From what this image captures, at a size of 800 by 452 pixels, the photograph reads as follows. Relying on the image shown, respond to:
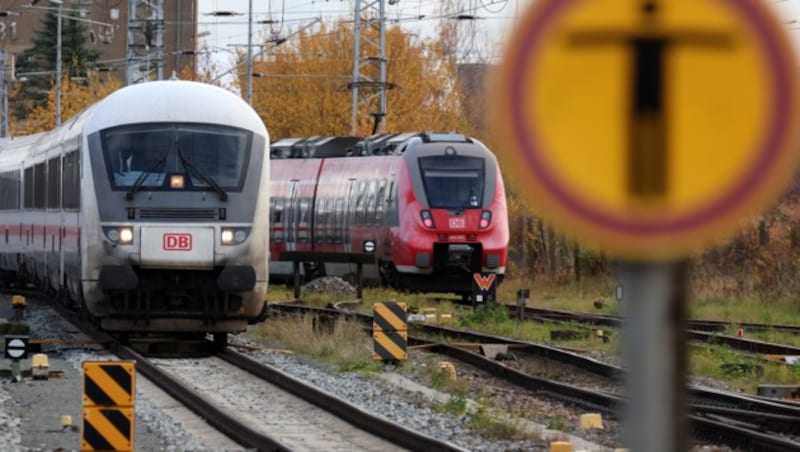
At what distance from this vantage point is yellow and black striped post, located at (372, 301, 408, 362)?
19.0 m

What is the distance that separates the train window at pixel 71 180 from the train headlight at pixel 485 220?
12.4 meters

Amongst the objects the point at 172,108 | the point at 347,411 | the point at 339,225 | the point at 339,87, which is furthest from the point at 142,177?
the point at 339,87

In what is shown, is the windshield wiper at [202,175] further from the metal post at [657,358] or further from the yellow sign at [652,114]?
the metal post at [657,358]

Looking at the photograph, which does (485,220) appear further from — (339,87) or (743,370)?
(339,87)

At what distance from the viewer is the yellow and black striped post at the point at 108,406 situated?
10.6 metres

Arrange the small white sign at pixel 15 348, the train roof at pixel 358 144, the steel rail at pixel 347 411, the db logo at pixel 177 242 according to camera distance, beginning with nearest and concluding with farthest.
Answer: the steel rail at pixel 347 411 < the small white sign at pixel 15 348 < the db logo at pixel 177 242 < the train roof at pixel 358 144

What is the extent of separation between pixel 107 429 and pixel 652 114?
7.92 meters

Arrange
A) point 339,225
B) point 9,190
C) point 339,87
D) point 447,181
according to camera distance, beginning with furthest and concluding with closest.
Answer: point 339,87
point 339,225
point 447,181
point 9,190

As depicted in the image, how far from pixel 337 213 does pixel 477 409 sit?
24568mm

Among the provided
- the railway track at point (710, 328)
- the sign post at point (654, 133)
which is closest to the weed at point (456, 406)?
the railway track at point (710, 328)

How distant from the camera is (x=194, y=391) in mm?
15320

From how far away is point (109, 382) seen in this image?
1080 centimetres

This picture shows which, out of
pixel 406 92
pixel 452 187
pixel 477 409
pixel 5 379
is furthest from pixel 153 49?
pixel 406 92

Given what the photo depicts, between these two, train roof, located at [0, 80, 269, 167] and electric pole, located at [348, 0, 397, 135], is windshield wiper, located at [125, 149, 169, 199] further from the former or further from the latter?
electric pole, located at [348, 0, 397, 135]
